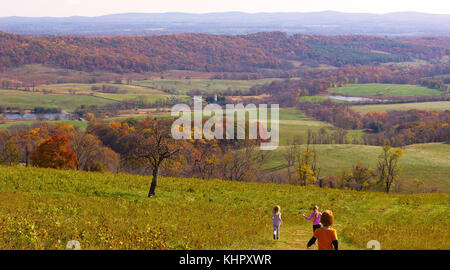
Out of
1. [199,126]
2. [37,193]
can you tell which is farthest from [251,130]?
[37,193]

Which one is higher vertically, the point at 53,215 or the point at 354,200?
the point at 53,215

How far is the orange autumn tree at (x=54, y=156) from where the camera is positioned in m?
43.9

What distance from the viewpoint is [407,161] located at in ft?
232

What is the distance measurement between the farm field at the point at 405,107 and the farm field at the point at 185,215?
121597mm

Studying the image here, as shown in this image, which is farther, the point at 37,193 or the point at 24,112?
the point at 24,112

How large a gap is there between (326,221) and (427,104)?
15106 cm

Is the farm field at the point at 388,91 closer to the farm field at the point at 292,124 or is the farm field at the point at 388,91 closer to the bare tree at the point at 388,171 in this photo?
the farm field at the point at 292,124

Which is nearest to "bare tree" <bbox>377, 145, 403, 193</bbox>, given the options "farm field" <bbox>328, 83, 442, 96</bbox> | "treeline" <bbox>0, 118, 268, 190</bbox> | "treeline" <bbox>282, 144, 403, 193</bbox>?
"treeline" <bbox>282, 144, 403, 193</bbox>

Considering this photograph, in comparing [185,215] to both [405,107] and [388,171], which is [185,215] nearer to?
[388,171]

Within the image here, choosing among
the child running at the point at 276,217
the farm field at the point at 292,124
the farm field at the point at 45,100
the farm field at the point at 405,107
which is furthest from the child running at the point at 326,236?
the farm field at the point at 45,100

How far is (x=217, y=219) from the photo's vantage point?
58.7ft

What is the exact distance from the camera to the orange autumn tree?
43875mm

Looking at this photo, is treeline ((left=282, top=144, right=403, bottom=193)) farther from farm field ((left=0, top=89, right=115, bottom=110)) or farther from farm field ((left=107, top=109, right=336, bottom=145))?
farm field ((left=0, top=89, right=115, bottom=110))
